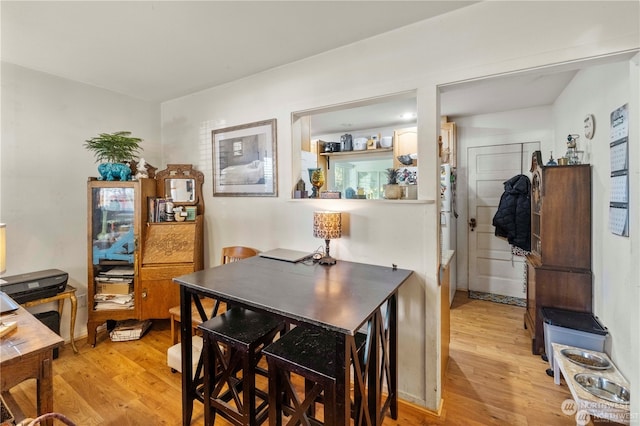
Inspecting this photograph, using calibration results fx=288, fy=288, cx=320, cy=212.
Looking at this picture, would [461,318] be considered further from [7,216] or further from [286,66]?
[7,216]

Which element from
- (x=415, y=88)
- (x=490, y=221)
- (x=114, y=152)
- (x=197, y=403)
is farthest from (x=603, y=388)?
(x=114, y=152)

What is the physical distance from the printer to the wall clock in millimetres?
4436

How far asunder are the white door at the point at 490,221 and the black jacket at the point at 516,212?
347 millimetres

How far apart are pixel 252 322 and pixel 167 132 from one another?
2666 mm

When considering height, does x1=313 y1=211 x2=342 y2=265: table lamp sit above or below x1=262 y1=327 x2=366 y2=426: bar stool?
above

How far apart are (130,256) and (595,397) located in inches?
140

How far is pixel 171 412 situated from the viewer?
1841mm

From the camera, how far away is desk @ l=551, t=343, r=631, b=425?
1.50 metres

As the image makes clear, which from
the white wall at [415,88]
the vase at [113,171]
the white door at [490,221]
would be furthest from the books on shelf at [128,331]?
the white door at [490,221]

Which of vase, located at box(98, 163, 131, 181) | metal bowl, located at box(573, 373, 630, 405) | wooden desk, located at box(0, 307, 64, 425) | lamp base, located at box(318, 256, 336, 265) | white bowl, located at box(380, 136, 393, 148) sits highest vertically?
Result: white bowl, located at box(380, 136, 393, 148)

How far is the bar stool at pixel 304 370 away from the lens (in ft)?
4.01

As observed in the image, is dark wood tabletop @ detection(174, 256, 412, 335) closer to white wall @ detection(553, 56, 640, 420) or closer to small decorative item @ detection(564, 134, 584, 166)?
white wall @ detection(553, 56, 640, 420)

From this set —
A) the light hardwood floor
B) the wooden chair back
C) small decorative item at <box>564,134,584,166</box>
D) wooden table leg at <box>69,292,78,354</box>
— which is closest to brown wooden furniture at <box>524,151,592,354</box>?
small decorative item at <box>564,134,584,166</box>

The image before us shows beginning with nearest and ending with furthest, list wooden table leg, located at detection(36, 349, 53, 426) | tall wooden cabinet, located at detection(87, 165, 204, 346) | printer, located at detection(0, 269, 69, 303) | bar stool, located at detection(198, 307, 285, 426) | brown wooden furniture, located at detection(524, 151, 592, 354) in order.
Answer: wooden table leg, located at detection(36, 349, 53, 426)
bar stool, located at detection(198, 307, 285, 426)
printer, located at detection(0, 269, 69, 303)
brown wooden furniture, located at detection(524, 151, 592, 354)
tall wooden cabinet, located at detection(87, 165, 204, 346)
